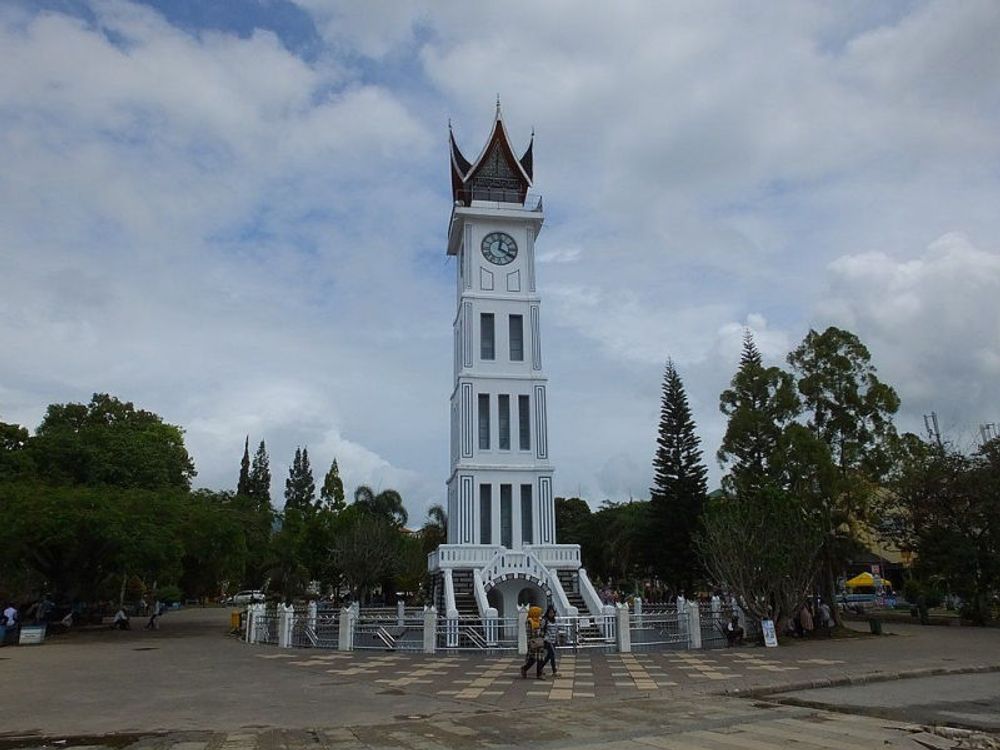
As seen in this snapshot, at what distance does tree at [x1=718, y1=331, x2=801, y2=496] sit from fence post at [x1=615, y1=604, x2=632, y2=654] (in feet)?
24.3

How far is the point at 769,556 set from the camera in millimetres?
19703

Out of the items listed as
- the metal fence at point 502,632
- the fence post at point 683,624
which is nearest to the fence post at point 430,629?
the metal fence at point 502,632

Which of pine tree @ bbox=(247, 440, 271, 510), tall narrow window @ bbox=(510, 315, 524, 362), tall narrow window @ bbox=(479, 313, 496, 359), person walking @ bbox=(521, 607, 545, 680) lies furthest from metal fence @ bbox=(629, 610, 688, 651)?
pine tree @ bbox=(247, 440, 271, 510)

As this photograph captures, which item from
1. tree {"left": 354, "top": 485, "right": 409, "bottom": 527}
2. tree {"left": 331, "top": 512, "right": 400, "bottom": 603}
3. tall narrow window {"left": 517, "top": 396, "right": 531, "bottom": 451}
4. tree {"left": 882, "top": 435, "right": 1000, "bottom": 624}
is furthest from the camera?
tree {"left": 354, "top": 485, "right": 409, "bottom": 527}

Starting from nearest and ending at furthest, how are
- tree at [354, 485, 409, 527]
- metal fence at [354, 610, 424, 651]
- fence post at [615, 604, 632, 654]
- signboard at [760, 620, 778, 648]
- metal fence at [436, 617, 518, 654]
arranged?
fence post at [615, 604, 632, 654]
signboard at [760, 620, 778, 648]
metal fence at [436, 617, 518, 654]
metal fence at [354, 610, 424, 651]
tree at [354, 485, 409, 527]

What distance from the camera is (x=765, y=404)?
2552cm

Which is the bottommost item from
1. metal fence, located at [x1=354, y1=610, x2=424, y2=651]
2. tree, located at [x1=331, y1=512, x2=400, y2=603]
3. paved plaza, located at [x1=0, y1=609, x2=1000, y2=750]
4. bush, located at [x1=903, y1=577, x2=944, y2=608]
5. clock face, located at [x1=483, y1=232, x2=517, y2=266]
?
paved plaza, located at [x1=0, y1=609, x2=1000, y2=750]

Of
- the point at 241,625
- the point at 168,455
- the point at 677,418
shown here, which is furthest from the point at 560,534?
the point at 241,625

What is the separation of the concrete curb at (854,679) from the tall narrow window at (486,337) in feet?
63.0

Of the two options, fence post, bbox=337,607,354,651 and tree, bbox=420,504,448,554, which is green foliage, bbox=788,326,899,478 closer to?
fence post, bbox=337,607,354,651

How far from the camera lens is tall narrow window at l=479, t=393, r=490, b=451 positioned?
29531 mm

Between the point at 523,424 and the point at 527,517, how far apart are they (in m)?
3.46

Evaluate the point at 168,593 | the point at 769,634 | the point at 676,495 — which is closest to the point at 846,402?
the point at 769,634

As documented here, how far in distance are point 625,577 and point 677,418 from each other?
13.1 m
